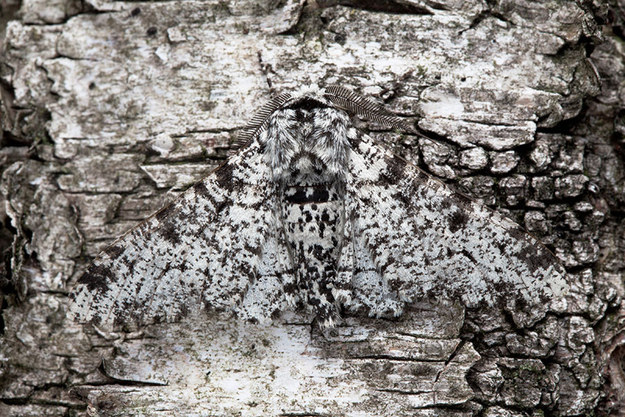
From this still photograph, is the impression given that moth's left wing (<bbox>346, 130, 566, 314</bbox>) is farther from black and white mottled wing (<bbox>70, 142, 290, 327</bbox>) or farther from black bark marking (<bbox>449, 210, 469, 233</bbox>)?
black and white mottled wing (<bbox>70, 142, 290, 327</bbox>)

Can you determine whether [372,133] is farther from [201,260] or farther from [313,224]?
[201,260]

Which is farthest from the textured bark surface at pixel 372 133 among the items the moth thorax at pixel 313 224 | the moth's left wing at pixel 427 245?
the moth thorax at pixel 313 224

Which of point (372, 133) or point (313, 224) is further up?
point (372, 133)

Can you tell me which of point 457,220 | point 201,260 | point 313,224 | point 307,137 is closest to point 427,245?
point 457,220

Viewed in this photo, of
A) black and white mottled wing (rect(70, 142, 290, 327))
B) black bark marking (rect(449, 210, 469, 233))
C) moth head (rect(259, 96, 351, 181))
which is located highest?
moth head (rect(259, 96, 351, 181))

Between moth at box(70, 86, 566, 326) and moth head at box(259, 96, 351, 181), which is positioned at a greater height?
moth head at box(259, 96, 351, 181)

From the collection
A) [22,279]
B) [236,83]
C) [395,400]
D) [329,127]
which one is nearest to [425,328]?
[395,400]

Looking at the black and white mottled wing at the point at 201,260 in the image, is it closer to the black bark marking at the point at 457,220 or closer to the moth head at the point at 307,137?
the moth head at the point at 307,137

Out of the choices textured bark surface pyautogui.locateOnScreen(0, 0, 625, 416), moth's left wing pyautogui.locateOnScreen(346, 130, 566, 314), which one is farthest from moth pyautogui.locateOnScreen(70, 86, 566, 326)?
textured bark surface pyautogui.locateOnScreen(0, 0, 625, 416)
